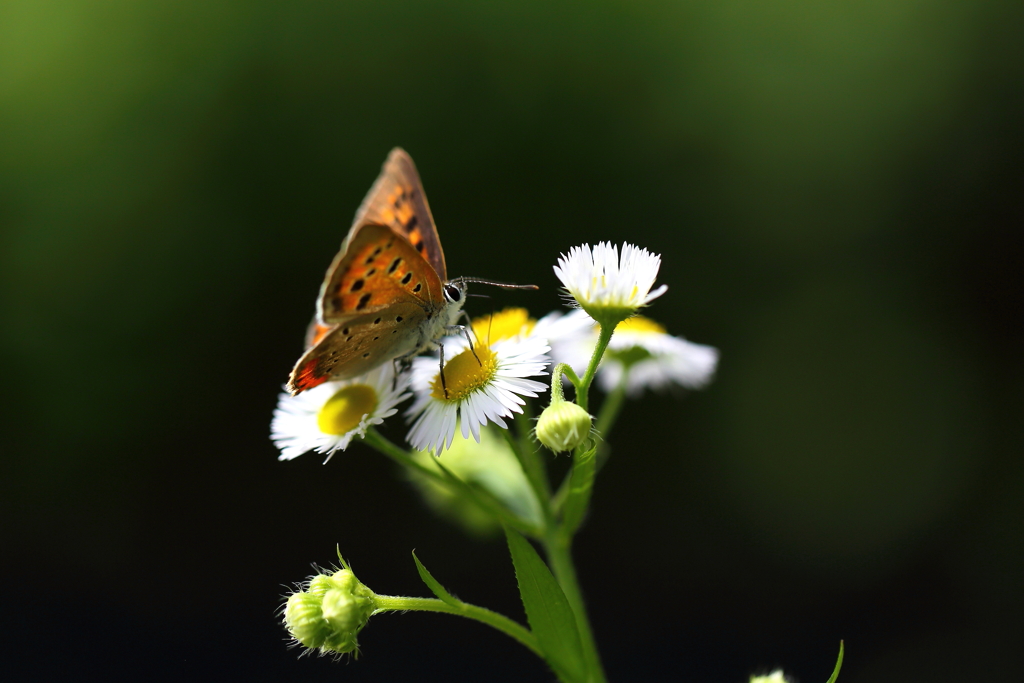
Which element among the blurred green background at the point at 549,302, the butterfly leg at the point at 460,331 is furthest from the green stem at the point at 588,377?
the blurred green background at the point at 549,302

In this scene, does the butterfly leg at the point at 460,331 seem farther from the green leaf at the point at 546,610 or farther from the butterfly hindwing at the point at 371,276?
the green leaf at the point at 546,610

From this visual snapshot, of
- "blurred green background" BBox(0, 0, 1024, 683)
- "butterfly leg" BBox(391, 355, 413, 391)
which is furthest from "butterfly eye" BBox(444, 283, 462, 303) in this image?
"blurred green background" BBox(0, 0, 1024, 683)

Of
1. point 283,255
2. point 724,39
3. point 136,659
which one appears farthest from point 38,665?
point 724,39

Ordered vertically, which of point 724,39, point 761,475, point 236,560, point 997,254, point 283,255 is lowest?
point 761,475

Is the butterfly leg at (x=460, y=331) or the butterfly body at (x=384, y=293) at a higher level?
the butterfly body at (x=384, y=293)

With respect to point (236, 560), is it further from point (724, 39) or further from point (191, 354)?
point (724, 39)

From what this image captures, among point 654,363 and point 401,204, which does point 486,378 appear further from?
point 654,363

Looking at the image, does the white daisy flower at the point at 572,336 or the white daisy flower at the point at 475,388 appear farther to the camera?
the white daisy flower at the point at 572,336
